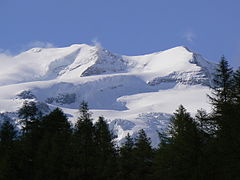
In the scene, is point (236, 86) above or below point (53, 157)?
above

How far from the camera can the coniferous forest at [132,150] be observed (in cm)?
3516

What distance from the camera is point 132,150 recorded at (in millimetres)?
51375

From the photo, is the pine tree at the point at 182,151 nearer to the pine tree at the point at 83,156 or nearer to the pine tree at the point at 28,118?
the pine tree at the point at 83,156

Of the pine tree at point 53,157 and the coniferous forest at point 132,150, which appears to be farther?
the pine tree at point 53,157

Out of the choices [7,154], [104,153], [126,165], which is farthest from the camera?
[7,154]

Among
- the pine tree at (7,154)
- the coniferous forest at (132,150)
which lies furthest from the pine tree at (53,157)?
the pine tree at (7,154)

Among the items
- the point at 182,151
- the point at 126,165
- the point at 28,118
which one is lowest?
the point at 126,165

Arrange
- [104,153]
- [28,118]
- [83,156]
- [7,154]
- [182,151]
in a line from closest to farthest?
1. [182,151]
2. [83,156]
3. [104,153]
4. [7,154]
5. [28,118]

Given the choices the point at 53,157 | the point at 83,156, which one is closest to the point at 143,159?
the point at 83,156

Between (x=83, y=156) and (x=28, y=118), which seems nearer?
(x=83, y=156)

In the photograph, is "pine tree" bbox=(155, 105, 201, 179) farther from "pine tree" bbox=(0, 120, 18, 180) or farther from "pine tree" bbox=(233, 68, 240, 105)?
"pine tree" bbox=(0, 120, 18, 180)

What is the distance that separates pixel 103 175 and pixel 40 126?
50.9 ft

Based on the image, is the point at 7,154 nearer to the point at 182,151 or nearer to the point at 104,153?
the point at 104,153

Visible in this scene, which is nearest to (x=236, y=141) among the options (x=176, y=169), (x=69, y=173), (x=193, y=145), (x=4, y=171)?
(x=193, y=145)
